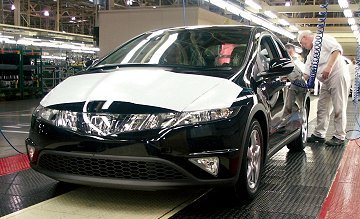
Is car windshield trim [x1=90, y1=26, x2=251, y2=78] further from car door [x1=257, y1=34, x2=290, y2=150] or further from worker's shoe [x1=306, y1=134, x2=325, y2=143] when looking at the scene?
worker's shoe [x1=306, y1=134, x2=325, y2=143]

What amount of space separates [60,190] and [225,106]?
5.66 feet

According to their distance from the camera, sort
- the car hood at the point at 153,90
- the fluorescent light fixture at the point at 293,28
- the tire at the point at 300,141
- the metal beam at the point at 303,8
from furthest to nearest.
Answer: the fluorescent light fixture at the point at 293,28 < the metal beam at the point at 303,8 < the tire at the point at 300,141 < the car hood at the point at 153,90

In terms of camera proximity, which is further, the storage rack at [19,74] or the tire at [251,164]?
the storage rack at [19,74]

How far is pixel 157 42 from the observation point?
4434 mm

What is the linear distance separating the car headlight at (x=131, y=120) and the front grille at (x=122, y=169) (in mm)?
210

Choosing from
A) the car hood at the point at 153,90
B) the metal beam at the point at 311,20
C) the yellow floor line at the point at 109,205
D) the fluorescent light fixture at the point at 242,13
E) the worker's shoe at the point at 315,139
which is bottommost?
the worker's shoe at the point at 315,139

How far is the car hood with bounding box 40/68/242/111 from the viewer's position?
316 centimetres

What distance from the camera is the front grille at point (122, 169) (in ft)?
9.99

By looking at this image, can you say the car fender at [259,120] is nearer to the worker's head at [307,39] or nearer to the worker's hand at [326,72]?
the worker's hand at [326,72]

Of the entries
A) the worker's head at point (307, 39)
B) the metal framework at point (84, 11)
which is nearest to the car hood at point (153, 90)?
the worker's head at point (307, 39)

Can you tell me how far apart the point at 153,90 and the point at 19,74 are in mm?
13138

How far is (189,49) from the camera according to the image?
4.16 metres

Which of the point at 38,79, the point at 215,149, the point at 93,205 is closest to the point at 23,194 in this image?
the point at 93,205

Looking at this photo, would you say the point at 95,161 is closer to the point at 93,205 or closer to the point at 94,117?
the point at 94,117
